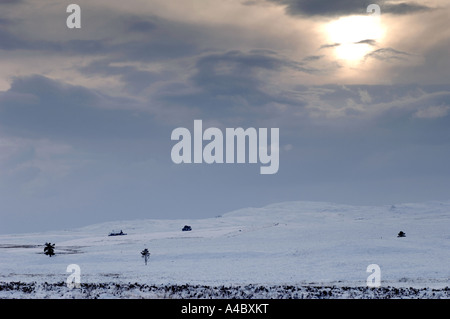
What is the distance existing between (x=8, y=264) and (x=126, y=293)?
39.8 m

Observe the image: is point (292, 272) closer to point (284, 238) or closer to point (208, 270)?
point (208, 270)

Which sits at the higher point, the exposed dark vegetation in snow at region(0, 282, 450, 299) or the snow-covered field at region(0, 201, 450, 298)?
the snow-covered field at region(0, 201, 450, 298)

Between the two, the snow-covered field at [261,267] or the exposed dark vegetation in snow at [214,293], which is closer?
the exposed dark vegetation in snow at [214,293]

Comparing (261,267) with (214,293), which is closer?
(214,293)

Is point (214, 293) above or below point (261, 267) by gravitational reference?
below

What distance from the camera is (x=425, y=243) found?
74125mm

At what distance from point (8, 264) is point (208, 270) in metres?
27.1

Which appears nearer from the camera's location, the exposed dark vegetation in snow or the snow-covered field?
the exposed dark vegetation in snow

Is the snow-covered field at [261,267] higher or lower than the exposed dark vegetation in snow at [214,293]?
higher
